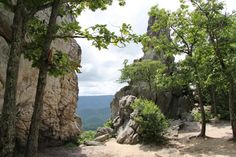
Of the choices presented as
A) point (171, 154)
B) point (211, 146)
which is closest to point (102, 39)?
point (171, 154)

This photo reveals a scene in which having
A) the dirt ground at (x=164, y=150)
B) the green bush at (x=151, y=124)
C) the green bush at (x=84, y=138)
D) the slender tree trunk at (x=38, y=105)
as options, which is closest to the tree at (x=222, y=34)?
the dirt ground at (x=164, y=150)

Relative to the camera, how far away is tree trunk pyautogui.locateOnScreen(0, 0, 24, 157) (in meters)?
11.2

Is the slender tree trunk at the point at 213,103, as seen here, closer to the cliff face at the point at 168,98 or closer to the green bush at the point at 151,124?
the cliff face at the point at 168,98

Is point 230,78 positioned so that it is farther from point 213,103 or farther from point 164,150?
point 213,103

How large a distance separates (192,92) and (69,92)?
24251 mm

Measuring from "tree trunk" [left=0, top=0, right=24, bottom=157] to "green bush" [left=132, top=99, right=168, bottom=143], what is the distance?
14.2 metres

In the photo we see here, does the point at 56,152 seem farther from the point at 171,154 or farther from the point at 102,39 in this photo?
the point at 102,39

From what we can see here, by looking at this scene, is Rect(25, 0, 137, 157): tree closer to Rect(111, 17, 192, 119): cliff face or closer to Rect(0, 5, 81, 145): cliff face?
Rect(0, 5, 81, 145): cliff face

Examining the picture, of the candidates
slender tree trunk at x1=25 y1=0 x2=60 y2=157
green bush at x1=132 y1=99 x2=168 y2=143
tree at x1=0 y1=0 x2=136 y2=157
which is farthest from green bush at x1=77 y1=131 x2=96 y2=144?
tree at x1=0 y1=0 x2=136 y2=157

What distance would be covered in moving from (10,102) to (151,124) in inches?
575

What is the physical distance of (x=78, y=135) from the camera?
85.9 ft

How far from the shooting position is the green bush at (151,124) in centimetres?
2411

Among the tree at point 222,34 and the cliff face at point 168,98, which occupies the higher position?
the tree at point 222,34

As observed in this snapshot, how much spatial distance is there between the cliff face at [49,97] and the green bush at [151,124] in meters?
5.59
